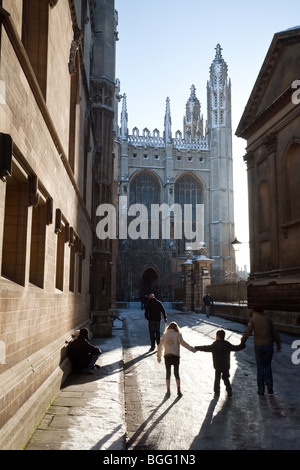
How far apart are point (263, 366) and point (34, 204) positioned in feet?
14.2

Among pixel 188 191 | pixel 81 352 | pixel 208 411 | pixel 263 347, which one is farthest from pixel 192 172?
pixel 208 411

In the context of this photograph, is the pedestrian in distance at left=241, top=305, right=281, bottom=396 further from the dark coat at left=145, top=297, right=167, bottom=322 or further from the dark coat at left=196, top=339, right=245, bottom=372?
the dark coat at left=145, top=297, right=167, bottom=322

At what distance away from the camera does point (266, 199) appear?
22.2 meters

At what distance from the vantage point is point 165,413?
19.1 feet

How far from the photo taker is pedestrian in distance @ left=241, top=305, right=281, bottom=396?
6969mm

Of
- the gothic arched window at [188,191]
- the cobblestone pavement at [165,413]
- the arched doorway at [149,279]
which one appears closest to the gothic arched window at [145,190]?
the gothic arched window at [188,191]

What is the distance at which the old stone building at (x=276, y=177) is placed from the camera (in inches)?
723

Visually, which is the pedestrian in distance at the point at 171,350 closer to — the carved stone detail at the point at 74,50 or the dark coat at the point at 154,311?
the dark coat at the point at 154,311

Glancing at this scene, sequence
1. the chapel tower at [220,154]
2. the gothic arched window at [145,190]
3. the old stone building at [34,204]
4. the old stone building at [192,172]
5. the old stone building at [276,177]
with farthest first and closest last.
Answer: the gothic arched window at [145,190]
the chapel tower at [220,154]
the old stone building at [192,172]
the old stone building at [276,177]
the old stone building at [34,204]

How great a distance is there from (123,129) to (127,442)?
55.9 m

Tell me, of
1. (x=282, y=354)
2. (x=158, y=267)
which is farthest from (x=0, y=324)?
(x=158, y=267)

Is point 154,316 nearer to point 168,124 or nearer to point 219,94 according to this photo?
point 168,124
